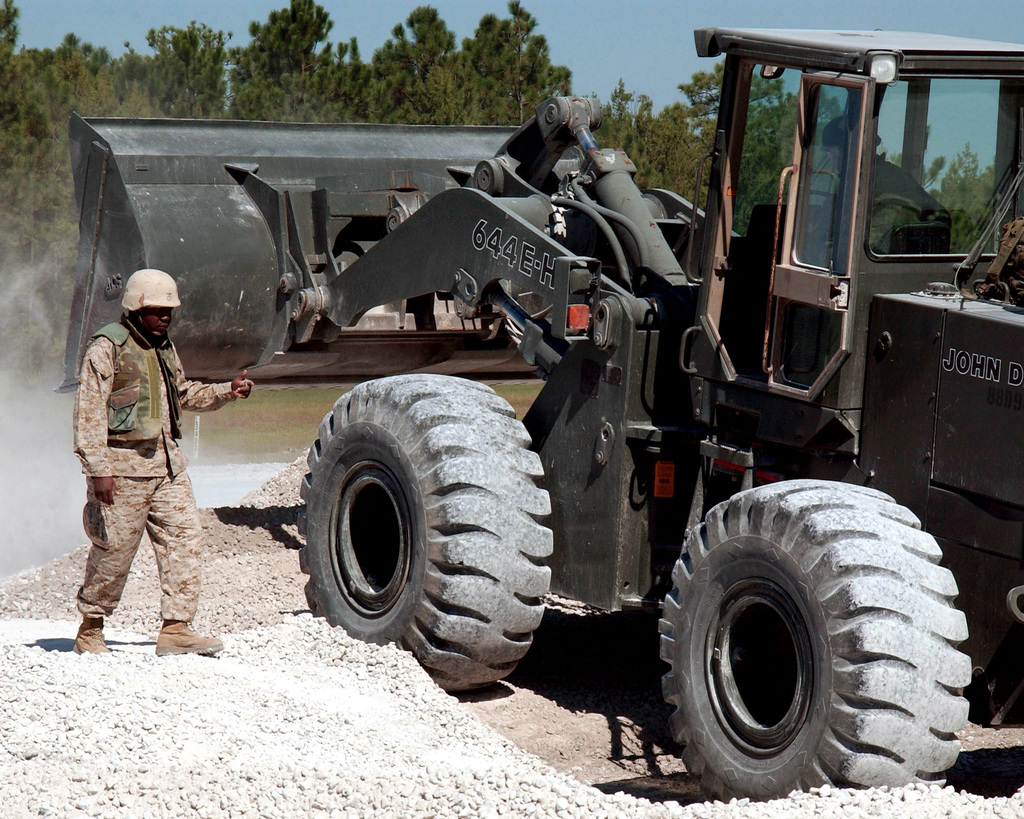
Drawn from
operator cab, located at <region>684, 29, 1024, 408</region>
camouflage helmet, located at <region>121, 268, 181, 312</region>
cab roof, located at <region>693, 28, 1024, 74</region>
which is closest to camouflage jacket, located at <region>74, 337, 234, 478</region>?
camouflage helmet, located at <region>121, 268, 181, 312</region>

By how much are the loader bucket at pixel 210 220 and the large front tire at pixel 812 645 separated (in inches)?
173

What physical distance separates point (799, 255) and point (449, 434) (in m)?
1.78

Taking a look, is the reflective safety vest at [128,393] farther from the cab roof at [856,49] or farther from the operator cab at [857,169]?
the cab roof at [856,49]

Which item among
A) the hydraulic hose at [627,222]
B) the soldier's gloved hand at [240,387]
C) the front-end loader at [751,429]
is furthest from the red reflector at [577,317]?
the soldier's gloved hand at [240,387]

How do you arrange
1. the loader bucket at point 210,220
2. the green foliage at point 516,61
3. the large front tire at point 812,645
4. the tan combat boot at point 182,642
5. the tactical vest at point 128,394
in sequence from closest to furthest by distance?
the large front tire at point 812,645, the tactical vest at point 128,394, the tan combat boot at point 182,642, the loader bucket at point 210,220, the green foliage at point 516,61

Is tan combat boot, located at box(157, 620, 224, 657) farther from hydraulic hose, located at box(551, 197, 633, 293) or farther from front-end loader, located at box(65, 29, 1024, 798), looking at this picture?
hydraulic hose, located at box(551, 197, 633, 293)

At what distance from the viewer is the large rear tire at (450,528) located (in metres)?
6.24

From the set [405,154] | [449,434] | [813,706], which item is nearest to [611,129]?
[405,154]

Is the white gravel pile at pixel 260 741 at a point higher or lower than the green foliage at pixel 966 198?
lower

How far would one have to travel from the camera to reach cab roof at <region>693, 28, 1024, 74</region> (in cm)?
532

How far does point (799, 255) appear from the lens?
5492 mm

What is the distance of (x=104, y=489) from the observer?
622 centimetres

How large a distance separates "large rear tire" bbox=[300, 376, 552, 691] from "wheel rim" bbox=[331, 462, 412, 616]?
0.01 meters

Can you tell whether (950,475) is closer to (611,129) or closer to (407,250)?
(407,250)
